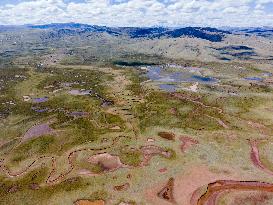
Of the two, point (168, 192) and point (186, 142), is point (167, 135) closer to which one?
point (186, 142)

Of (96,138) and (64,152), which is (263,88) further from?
(64,152)

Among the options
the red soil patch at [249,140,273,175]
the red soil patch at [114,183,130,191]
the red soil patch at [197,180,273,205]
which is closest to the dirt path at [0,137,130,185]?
the red soil patch at [114,183,130,191]

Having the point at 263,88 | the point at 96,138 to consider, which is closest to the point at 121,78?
the point at 263,88

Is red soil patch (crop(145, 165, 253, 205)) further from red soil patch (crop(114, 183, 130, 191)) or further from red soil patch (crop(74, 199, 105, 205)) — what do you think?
red soil patch (crop(74, 199, 105, 205))

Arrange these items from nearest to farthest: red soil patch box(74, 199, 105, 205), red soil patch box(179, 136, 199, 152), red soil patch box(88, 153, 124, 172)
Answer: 1. red soil patch box(74, 199, 105, 205)
2. red soil patch box(88, 153, 124, 172)
3. red soil patch box(179, 136, 199, 152)

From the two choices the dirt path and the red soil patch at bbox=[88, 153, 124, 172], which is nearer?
the dirt path

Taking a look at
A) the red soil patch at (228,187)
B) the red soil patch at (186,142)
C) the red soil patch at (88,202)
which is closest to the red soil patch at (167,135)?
the red soil patch at (186,142)

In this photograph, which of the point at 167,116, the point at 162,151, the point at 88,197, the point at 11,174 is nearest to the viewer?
the point at 88,197
